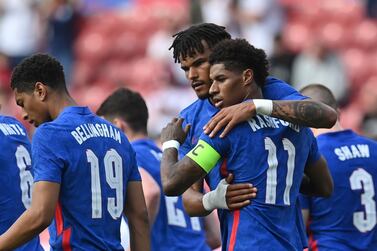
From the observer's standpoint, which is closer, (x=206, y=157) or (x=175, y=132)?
(x=206, y=157)

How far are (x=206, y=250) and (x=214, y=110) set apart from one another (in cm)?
232

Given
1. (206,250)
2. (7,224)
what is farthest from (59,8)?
(7,224)

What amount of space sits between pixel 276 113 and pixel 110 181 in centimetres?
112

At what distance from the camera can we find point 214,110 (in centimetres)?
621

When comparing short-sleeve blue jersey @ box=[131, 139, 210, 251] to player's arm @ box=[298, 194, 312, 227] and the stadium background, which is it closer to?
player's arm @ box=[298, 194, 312, 227]

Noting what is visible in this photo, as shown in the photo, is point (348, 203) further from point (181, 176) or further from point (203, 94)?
point (181, 176)

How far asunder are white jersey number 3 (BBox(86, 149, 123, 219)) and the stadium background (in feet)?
26.6

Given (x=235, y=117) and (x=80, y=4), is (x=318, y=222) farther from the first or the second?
(x=80, y=4)

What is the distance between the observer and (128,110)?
819cm

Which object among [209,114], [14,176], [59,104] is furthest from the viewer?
[14,176]

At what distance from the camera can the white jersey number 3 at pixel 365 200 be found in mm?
7523

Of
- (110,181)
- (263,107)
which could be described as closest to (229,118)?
(263,107)

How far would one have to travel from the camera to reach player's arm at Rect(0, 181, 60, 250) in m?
5.85

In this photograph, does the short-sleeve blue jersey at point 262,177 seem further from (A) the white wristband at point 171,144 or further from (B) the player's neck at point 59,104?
(B) the player's neck at point 59,104
